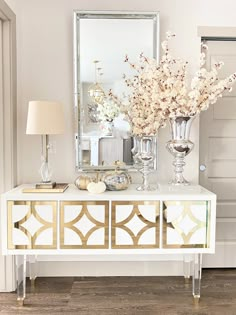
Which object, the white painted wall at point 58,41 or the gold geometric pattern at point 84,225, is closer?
the gold geometric pattern at point 84,225

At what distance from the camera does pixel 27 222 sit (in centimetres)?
234

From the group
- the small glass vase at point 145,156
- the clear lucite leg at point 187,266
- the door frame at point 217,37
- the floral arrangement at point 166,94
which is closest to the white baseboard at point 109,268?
the clear lucite leg at point 187,266

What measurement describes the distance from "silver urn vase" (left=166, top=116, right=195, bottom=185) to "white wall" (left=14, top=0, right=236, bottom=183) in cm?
54

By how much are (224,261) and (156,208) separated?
45.1 inches

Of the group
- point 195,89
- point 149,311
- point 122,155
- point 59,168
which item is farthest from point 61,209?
point 195,89

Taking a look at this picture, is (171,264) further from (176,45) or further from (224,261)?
(176,45)

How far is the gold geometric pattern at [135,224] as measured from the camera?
2.35 m

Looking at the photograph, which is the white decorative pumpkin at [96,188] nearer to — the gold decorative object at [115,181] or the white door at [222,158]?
the gold decorative object at [115,181]

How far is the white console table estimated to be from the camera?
7.67 feet

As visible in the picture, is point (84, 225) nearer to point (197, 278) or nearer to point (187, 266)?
point (197, 278)

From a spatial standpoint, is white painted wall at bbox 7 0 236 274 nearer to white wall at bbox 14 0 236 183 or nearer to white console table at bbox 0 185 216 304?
white wall at bbox 14 0 236 183

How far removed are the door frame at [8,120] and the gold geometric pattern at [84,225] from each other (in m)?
0.57

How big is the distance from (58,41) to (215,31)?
1.33m
